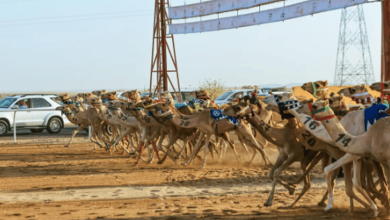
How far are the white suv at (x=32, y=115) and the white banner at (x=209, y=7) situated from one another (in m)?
7.29

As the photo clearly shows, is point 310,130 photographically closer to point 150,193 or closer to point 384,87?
point 384,87

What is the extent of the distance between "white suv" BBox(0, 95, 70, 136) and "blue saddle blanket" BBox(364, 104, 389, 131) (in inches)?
743

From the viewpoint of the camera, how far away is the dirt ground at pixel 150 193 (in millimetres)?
9047

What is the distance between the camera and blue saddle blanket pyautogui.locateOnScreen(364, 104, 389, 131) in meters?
8.44

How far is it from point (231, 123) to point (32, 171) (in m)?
5.09

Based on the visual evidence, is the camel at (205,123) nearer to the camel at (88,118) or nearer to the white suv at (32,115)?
the camel at (88,118)

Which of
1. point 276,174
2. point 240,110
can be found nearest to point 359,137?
point 276,174

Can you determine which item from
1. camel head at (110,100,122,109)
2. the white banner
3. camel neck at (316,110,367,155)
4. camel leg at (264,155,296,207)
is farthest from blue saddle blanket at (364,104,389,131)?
the white banner

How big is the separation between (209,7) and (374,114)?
761 inches

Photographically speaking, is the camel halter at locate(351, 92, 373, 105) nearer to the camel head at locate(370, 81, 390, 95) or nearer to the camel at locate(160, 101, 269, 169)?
the camel head at locate(370, 81, 390, 95)

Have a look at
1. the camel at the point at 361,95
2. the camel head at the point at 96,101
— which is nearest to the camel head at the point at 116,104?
the camel head at the point at 96,101

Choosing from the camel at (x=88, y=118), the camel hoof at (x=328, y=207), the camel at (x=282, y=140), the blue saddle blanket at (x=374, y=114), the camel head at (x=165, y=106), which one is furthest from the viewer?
the camel at (x=88, y=118)

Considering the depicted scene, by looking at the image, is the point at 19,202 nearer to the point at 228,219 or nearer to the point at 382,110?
the point at 228,219

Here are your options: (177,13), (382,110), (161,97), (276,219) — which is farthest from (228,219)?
(177,13)
